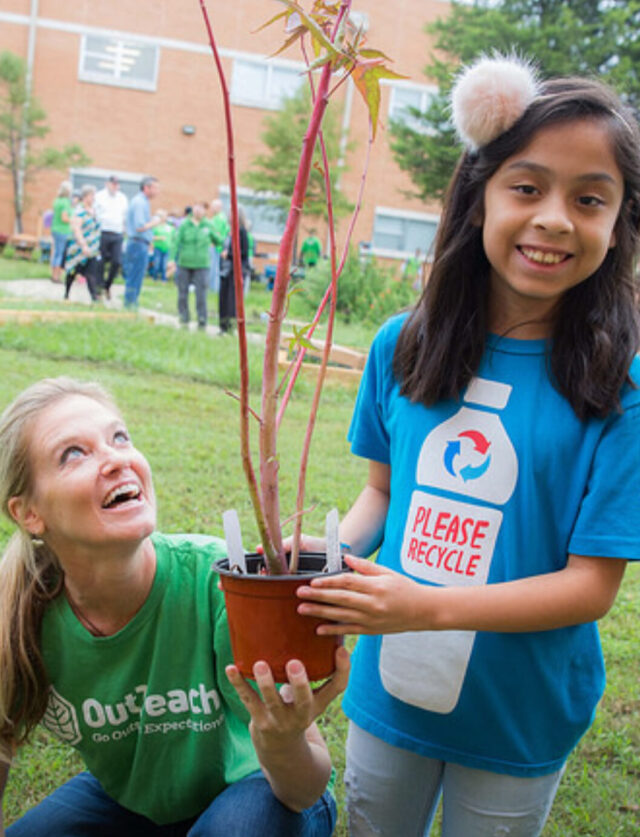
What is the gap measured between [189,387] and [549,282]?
5739mm

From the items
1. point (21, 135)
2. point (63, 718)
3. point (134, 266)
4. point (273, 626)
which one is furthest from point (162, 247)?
point (273, 626)

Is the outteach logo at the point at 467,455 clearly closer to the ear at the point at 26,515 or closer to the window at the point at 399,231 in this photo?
the ear at the point at 26,515

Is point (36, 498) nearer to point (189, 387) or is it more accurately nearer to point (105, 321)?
point (189, 387)

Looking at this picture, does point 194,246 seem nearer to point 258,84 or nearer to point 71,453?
point 71,453

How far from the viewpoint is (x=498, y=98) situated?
1425 mm

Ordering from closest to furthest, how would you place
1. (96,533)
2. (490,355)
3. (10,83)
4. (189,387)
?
(490,355)
(96,533)
(189,387)
(10,83)

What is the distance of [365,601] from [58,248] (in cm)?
1542

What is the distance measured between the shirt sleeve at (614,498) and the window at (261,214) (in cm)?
2217

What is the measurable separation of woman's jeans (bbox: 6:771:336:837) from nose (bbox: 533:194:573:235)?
1.07m

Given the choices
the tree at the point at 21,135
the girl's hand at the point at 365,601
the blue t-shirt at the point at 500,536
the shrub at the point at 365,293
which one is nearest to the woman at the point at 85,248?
the shrub at the point at 365,293

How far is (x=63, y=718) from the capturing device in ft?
5.80

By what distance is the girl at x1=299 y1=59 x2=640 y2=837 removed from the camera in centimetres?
137

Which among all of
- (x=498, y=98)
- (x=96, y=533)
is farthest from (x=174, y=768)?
(x=498, y=98)

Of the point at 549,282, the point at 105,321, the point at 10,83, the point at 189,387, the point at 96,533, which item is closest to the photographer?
the point at 549,282
